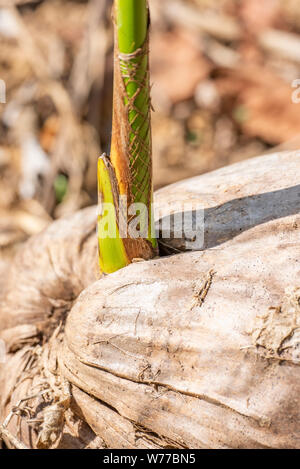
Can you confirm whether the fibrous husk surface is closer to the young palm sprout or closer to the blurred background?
the young palm sprout

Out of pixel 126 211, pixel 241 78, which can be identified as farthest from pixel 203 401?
pixel 241 78

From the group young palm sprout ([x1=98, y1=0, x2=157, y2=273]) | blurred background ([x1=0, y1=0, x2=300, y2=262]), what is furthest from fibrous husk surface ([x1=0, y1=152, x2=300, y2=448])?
blurred background ([x1=0, y1=0, x2=300, y2=262])

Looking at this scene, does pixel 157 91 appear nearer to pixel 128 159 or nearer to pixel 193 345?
pixel 128 159

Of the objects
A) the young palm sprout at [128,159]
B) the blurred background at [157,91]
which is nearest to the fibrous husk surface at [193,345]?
the young palm sprout at [128,159]

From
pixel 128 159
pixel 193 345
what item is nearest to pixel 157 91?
pixel 128 159

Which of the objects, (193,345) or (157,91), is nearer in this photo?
(193,345)
